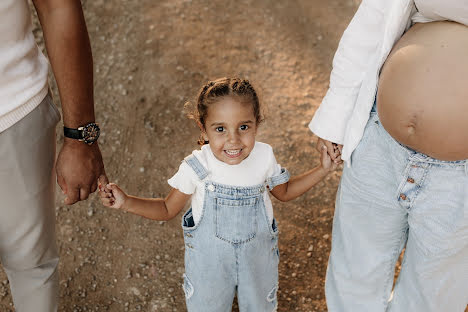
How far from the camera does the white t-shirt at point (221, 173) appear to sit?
1748mm

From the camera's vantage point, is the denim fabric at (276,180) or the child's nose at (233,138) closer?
the child's nose at (233,138)

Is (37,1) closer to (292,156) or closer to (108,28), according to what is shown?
(292,156)

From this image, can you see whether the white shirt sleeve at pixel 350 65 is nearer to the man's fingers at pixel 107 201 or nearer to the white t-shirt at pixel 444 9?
the white t-shirt at pixel 444 9

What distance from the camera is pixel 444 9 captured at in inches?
55.2

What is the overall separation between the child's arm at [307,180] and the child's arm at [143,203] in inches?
14.3

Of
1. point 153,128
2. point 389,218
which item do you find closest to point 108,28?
point 153,128

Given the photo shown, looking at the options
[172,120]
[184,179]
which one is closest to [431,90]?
[184,179]

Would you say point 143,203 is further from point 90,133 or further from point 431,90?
point 431,90

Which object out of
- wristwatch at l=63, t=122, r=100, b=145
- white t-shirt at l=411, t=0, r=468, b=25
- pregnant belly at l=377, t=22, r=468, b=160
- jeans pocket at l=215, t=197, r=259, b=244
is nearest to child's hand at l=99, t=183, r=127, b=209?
wristwatch at l=63, t=122, r=100, b=145

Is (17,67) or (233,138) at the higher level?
(17,67)

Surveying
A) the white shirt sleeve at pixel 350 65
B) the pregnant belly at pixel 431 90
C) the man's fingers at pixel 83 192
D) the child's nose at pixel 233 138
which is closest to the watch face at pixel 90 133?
the man's fingers at pixel 83 192

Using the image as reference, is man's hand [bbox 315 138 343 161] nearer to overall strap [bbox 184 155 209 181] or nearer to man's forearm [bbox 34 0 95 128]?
overall strap [bbox 184 155 209 181]

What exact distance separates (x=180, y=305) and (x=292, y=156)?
120cm

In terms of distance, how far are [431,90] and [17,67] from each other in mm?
1183
